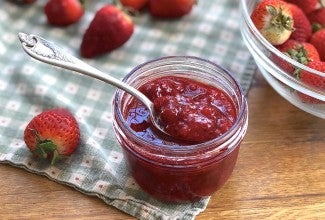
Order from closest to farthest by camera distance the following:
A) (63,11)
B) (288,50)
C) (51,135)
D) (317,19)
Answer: (51,135) → (288,50) → (317,19) → (63,11)

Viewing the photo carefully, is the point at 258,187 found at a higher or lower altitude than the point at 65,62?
lower

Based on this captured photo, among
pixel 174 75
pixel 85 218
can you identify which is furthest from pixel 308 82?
pixel 85 218

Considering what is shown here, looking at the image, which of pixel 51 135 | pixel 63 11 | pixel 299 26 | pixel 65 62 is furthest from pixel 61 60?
pixel 299 26

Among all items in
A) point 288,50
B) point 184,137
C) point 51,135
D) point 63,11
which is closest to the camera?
point 184,137

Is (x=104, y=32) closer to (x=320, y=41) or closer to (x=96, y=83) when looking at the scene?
(x=96, y=83)

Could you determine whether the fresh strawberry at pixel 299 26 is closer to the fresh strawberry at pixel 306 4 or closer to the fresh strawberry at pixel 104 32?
the fresh strawberry at pixel 306 4

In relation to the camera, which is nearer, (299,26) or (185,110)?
(185,110)
